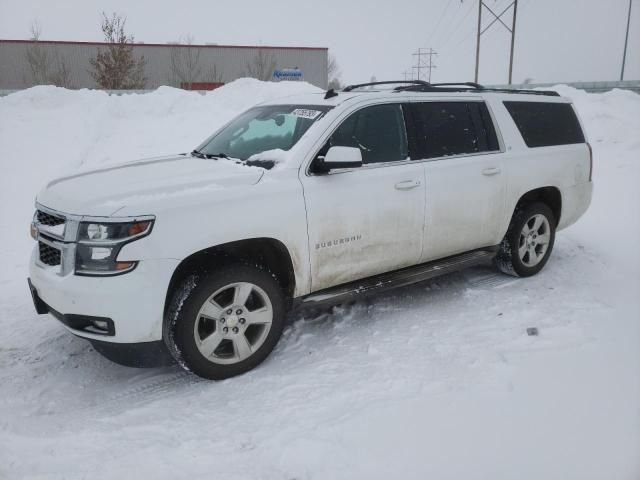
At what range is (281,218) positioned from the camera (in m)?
3.31

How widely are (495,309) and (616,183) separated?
6614 mm

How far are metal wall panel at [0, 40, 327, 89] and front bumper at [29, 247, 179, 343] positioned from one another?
31.0 m

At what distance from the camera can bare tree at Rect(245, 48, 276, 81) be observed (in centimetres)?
3058

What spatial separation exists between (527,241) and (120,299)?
4.01 meters

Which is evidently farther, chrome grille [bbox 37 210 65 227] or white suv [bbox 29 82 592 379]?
chrome grille [bbox 37 210 65 227]

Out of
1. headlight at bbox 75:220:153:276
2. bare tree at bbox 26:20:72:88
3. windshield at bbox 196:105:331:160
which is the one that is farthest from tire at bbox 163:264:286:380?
bare tree at bbox 26:20:72:88

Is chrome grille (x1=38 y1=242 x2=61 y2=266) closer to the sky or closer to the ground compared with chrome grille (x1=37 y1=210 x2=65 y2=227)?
closer to the ground

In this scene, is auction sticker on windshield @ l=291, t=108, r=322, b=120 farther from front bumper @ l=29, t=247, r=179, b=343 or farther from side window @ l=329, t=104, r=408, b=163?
front bumper @ l=29, t=247, r=179, b=343

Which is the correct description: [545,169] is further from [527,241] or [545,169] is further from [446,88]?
[446,88]

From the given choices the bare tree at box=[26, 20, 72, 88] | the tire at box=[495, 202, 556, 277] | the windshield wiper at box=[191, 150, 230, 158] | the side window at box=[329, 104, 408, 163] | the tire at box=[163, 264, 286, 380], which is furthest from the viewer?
the bare tree at box=[26, 20, 72, 88]

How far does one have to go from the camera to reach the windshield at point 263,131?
12.6ft

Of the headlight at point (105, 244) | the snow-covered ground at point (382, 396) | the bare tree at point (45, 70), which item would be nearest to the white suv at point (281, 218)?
the headlight at point (105, 244)

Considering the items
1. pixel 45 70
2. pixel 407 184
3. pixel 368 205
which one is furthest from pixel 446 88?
pixel 45 70

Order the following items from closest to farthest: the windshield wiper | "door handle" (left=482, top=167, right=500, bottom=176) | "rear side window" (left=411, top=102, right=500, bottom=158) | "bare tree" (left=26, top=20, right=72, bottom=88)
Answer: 1. the windshield wiper
2. "rear side window" (left=411, top=102, right=500, bottom=158)
3. "door handle" (left=482, top=167, right=500, bottom=176)
4. "bare tree" (left=26, top=20, right=72, bottom=88)
